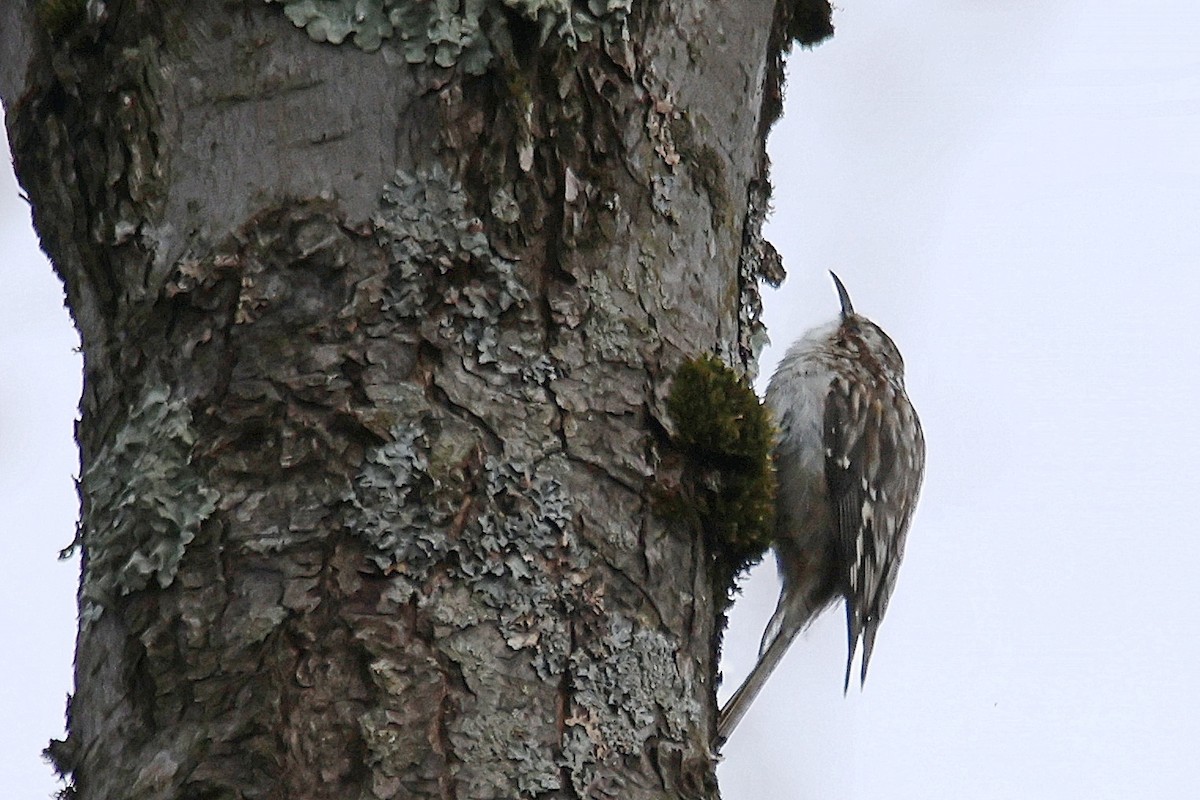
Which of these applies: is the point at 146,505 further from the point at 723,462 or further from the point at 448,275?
the point at 723,462

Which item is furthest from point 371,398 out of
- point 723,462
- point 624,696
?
point 723,462

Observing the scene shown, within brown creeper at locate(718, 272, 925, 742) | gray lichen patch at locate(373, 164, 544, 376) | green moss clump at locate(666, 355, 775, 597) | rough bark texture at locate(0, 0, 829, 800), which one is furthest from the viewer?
brown creeper at locate(718, 272, 925, 742)

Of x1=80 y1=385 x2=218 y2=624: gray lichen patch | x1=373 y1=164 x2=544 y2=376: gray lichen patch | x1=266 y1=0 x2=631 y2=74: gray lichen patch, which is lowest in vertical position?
x1=80 y1=385 x2=218 y2=624: gray lichen patch

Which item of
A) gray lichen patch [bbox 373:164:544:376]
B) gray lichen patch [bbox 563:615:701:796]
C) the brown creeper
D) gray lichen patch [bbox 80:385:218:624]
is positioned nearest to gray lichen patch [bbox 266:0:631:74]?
gray lichen patch [bbox 373:164:544:376]

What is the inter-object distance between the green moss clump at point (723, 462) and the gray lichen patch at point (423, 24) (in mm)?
552

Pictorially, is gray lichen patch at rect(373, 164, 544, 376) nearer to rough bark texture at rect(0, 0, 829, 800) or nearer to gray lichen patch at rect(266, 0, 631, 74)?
rough bark texture at rect(0, 0, 829, 800)

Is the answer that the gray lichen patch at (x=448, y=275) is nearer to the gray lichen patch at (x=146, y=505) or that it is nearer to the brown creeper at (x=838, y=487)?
the gray lichen patch at (x=146, y=505)

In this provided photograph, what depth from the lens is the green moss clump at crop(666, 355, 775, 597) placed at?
2.02 meters

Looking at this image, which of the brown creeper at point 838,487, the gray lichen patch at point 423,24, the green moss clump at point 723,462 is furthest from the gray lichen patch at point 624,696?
the brown creeper at point 838,487

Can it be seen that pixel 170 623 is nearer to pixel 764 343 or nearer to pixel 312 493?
pixel 312 493

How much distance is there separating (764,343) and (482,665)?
3.36 feet

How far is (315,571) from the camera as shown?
5.43 feet

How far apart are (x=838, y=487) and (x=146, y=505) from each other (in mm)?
2277

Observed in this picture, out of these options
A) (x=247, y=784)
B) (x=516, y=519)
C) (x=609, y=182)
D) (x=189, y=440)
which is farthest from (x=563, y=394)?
(x=247, y=784)
